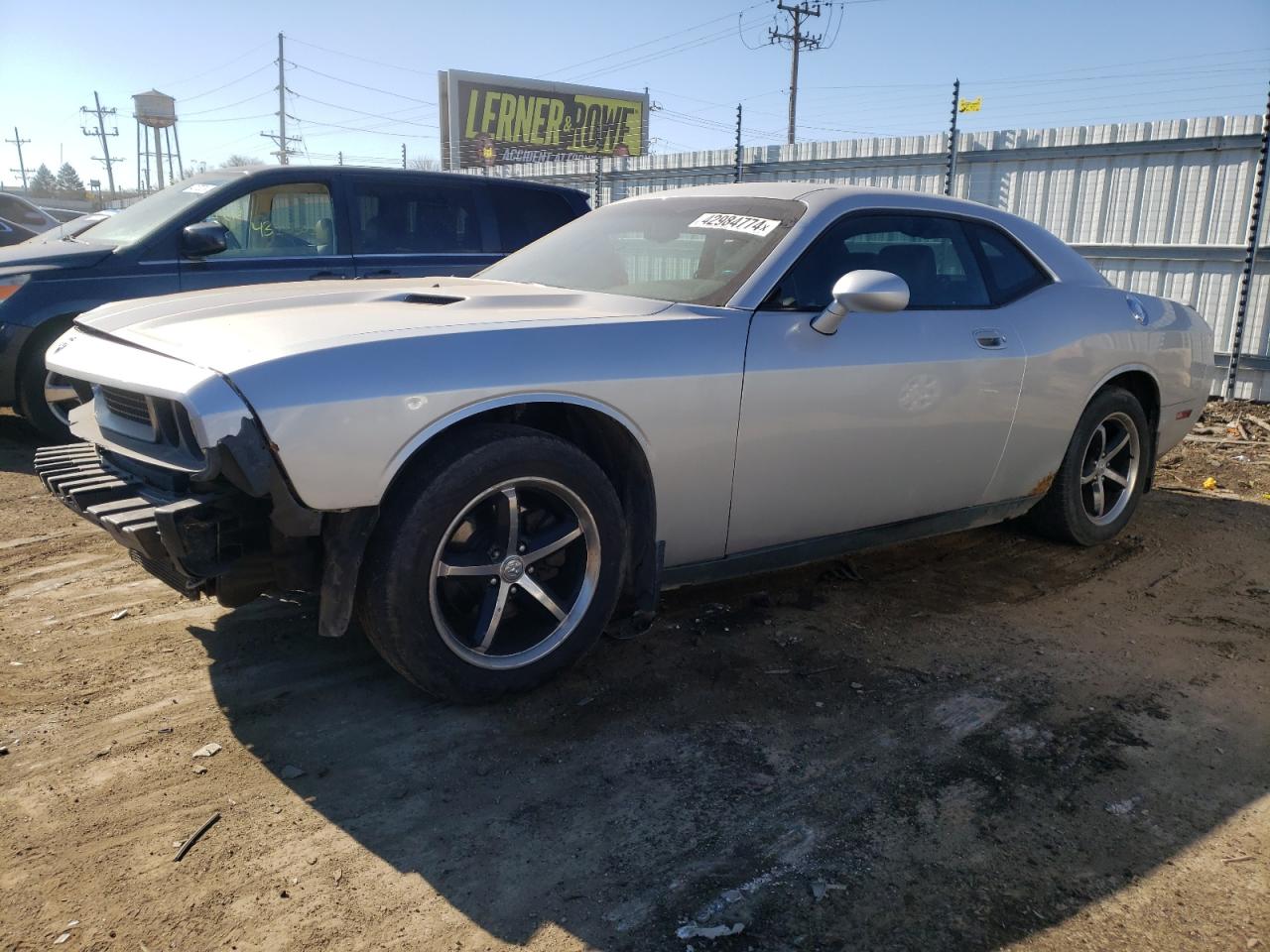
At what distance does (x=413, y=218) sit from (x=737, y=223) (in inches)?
157

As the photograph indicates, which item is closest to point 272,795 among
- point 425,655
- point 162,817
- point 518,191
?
point 162,817

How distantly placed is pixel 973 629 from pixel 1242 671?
944mm

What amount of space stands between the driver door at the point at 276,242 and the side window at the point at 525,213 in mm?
1277

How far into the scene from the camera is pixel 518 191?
7738 millimetres

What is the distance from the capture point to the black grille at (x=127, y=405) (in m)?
2.97

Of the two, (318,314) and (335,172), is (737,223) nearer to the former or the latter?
(318,314)

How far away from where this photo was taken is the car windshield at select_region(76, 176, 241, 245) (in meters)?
6.61

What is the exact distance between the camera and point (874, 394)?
3.67 metres

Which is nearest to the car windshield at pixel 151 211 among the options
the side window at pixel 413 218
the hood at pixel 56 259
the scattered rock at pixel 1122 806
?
the hood at pixel 56 259

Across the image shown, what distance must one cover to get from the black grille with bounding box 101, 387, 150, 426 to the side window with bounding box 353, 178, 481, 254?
397 cm

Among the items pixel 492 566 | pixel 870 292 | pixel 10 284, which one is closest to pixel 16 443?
pixel 10 284

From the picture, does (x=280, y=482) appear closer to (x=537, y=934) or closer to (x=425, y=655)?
(x=425, y=655)

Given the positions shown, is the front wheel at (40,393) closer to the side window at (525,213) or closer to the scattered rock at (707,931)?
the side window at (525,213)

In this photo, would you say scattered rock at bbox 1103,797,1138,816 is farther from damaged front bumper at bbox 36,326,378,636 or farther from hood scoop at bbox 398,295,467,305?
hood scoop at bbox 398,295,467,305
